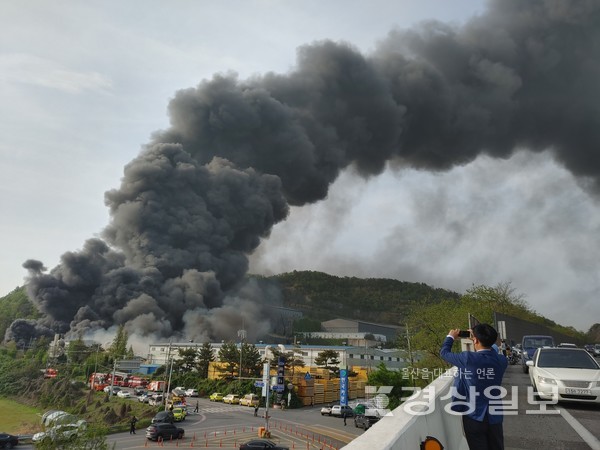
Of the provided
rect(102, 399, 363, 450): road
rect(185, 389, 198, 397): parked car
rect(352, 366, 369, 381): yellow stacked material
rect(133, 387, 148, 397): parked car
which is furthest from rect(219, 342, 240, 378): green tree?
rect(352, 366, 369, 381): yellow stacked material

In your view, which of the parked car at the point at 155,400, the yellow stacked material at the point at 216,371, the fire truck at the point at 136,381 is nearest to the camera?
the parked car at the point at 155,400

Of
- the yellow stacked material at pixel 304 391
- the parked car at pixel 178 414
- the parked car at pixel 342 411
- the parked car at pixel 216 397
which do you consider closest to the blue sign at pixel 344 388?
the parked car at pixel 342 411

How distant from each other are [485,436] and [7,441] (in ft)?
133

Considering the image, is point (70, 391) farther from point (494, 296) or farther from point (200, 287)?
point (494, 296)

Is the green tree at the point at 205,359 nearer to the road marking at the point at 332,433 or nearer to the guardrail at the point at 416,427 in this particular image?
the road marking at the point at 332,433

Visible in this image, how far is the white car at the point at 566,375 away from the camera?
9109 mm

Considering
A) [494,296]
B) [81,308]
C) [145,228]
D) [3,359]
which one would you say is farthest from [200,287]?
[494,296]

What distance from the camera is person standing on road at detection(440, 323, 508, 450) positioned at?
4.41 m

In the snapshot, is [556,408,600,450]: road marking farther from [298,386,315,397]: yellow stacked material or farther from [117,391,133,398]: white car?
[117,391,133,398]: white car

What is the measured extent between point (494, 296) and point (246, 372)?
1624 inches

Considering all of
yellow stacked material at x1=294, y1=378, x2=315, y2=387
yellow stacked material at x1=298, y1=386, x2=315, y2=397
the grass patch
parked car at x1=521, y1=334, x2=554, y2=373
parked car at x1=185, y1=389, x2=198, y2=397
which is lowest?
the grass patch

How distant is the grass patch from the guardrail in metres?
52.5

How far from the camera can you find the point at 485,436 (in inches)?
175

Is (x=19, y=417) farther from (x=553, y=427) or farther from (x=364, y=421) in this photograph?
(x=553, y=427)
